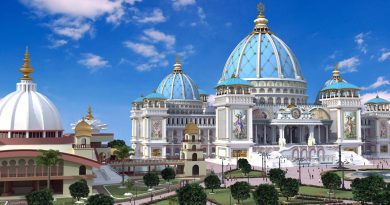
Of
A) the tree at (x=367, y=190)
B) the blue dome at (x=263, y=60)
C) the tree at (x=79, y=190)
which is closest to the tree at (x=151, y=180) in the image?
the tree at (x=79, y=190)

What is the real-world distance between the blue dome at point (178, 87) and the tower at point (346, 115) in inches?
1211

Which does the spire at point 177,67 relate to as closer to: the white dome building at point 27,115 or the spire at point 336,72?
the spire at point 336,72

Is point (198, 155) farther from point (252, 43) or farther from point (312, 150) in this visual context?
point (252, 43)

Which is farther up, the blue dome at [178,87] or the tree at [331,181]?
the blue dome at [178,87]

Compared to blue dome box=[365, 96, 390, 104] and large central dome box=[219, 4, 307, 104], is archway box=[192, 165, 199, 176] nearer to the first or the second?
large central dome box=[219, 4, 307, 104]

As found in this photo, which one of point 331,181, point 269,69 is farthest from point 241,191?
point 269,69

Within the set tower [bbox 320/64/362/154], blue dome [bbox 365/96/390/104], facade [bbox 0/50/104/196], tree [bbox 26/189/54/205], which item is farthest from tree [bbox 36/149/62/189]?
blue dome [bbox 365/96/390/104]

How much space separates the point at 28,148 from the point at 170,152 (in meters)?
51.0

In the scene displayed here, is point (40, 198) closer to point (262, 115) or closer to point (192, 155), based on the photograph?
point (192, 155)

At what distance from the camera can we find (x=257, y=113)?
9788 centimetres

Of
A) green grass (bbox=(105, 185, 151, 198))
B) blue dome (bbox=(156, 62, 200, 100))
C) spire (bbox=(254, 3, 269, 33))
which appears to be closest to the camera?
green grass (bbox=(105, 185, 151, 198))

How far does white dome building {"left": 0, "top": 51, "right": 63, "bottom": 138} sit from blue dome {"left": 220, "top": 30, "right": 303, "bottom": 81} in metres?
55.3

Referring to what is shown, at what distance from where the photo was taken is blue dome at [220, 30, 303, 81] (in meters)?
106

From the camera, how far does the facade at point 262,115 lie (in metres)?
88.1
